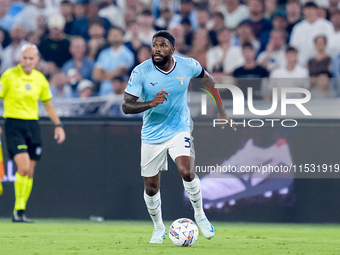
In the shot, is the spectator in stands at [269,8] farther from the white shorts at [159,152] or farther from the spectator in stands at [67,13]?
the white shorts at [159,152]

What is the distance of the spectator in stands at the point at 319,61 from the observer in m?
12.2

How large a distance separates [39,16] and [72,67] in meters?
1.74

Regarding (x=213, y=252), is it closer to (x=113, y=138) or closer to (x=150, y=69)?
(x=150, y=69)

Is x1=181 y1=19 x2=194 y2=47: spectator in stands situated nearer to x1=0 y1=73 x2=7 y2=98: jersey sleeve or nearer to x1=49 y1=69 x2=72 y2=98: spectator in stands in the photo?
x1=49 y1=69 x2=72 y2=98: spectator in stands

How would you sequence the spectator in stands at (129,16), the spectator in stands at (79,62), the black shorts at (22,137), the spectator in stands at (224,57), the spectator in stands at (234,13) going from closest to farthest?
1. the black shorts at (22,137)
2. the spectator in stands at (224,57)
3. the spectator in stands at (79,62)
4. the spectator in stands at (234,13)
5. the spectator in stands at (129,16)

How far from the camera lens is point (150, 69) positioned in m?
7.91

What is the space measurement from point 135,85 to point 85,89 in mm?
5155

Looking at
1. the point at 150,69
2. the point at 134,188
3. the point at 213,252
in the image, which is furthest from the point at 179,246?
the point at 134,188

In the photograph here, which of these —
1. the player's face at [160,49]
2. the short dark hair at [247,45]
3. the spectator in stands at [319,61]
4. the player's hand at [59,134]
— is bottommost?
the player's hand at [59,134]

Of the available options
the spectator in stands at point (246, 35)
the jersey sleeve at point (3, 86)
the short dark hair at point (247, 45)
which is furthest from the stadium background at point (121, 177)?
the spectator in stands at point (246, 35)

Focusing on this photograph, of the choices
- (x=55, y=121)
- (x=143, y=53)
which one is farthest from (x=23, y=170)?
(x=143, y=53)

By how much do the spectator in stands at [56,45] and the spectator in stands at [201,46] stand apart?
2429mm

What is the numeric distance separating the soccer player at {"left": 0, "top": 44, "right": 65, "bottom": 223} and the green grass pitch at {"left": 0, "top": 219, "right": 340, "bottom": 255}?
0.51 metres

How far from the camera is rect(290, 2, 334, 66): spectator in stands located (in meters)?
13.1
